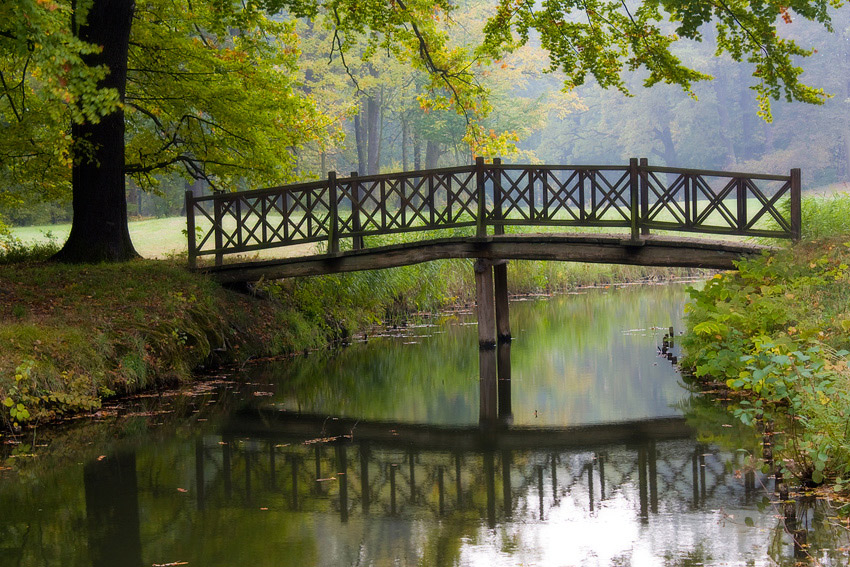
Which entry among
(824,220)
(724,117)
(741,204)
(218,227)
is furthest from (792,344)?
(724,117)

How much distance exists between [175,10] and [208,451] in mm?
10357

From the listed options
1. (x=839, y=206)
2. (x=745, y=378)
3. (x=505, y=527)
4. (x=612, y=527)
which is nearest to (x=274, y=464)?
(x=505, y=527)

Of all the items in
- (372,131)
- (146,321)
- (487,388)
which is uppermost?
(372,131)

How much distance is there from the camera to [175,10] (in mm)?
17594

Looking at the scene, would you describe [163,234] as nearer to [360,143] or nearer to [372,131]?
[372,131]

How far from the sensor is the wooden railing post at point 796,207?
13266 millimetres

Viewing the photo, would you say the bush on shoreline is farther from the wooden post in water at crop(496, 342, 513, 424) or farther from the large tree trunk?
the wooden post in water at crop(496, 342, 513, 424)

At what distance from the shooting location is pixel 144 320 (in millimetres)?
12992

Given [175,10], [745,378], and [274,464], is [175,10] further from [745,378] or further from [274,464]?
[745,378]

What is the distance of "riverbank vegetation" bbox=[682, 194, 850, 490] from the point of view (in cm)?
705

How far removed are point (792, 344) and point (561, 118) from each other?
4458 centimetres

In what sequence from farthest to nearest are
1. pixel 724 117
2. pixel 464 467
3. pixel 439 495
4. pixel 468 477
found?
1. pixel 724 117
2. pixel 464 467
3. pixel 468 477
4. pixel 439 495

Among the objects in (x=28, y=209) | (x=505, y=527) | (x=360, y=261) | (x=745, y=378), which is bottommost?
(x=505, y=527)

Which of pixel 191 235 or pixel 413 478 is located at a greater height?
pixel 191 235
